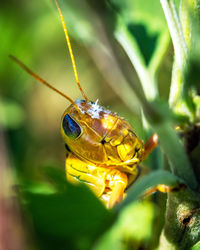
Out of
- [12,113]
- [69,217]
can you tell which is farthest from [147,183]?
[12,113]

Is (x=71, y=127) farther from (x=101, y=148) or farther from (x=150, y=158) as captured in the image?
(x=150, y=158)

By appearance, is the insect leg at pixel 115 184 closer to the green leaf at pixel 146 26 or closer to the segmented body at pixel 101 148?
the segmented body at pixel 101 148

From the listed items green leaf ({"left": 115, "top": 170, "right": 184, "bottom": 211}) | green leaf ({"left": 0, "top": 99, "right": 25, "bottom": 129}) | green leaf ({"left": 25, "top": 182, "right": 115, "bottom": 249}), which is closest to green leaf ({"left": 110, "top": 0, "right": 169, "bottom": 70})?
green leaf ({"left": 115, "top": 170, "right": 184, "bottom": 211})

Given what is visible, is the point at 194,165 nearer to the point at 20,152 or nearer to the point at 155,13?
the point at 155,13

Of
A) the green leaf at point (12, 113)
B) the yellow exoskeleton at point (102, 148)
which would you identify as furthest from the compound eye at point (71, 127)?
the green leaf at point (12, 113)

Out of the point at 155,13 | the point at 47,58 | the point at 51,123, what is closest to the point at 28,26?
the point at 47,58

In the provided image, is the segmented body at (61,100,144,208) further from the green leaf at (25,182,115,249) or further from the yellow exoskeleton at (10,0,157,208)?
the green leaf at (25,182,115,249)
